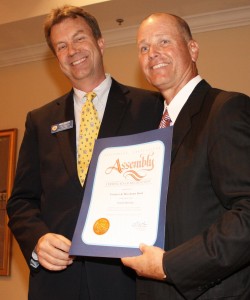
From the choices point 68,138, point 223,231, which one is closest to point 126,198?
point 223,231

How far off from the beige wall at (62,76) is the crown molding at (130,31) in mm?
52

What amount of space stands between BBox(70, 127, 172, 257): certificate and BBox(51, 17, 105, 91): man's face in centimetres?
59

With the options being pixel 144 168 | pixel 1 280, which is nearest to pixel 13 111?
pixel 1 280

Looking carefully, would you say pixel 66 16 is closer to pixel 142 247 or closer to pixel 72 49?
pixel 72 49

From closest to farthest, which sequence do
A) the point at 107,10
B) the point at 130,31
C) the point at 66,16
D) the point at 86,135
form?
the point at 86,135, the point at 66,16, the point at 107,10, the point at 130,31

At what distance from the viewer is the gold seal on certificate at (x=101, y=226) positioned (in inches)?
55.1

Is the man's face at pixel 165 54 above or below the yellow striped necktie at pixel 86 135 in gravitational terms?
above

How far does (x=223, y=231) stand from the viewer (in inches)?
47.7

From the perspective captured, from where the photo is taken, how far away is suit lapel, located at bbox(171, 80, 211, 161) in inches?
56.6

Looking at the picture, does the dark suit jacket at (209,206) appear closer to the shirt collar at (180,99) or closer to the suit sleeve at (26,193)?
the shirt collar at (180,99)

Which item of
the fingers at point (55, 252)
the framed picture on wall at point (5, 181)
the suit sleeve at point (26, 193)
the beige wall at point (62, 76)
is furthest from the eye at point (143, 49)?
the framed picture on wall at point (5, 181)

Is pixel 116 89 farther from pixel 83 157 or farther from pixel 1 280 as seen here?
pixel 1 280

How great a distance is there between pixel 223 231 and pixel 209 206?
0.14 m

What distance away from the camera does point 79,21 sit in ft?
6.94
